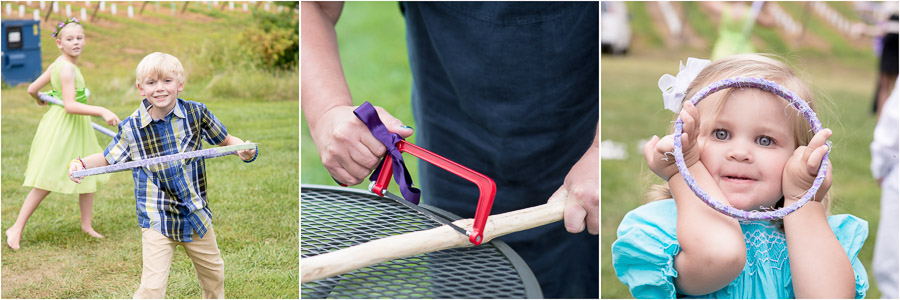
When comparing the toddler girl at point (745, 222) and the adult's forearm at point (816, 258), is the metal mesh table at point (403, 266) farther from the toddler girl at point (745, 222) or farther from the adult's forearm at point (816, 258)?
the adult's forearm at point (816, 258)

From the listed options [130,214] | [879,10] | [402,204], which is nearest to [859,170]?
[879,10]

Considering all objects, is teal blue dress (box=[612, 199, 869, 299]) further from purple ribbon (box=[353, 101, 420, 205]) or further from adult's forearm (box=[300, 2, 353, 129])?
adult's forearm (box=[300, 2, 353, 129])

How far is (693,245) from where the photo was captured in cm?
169

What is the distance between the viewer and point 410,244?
188cm

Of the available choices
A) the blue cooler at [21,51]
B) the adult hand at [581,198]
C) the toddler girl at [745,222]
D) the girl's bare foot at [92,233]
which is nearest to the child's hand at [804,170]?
the toddler girl at [745,222]

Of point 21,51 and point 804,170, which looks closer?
point 804,170

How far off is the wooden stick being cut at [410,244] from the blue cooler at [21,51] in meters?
1.40

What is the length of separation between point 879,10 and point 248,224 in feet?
22.7

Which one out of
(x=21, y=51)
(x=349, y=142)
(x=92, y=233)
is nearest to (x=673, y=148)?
(x=349, y=142)

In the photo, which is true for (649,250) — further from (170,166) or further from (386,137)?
(170,166)

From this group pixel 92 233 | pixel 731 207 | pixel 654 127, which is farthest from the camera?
pixel 654 127

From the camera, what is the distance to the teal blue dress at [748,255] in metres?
1.76

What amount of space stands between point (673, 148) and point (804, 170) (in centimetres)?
30

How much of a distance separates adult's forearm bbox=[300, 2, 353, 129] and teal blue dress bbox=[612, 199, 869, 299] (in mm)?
990
